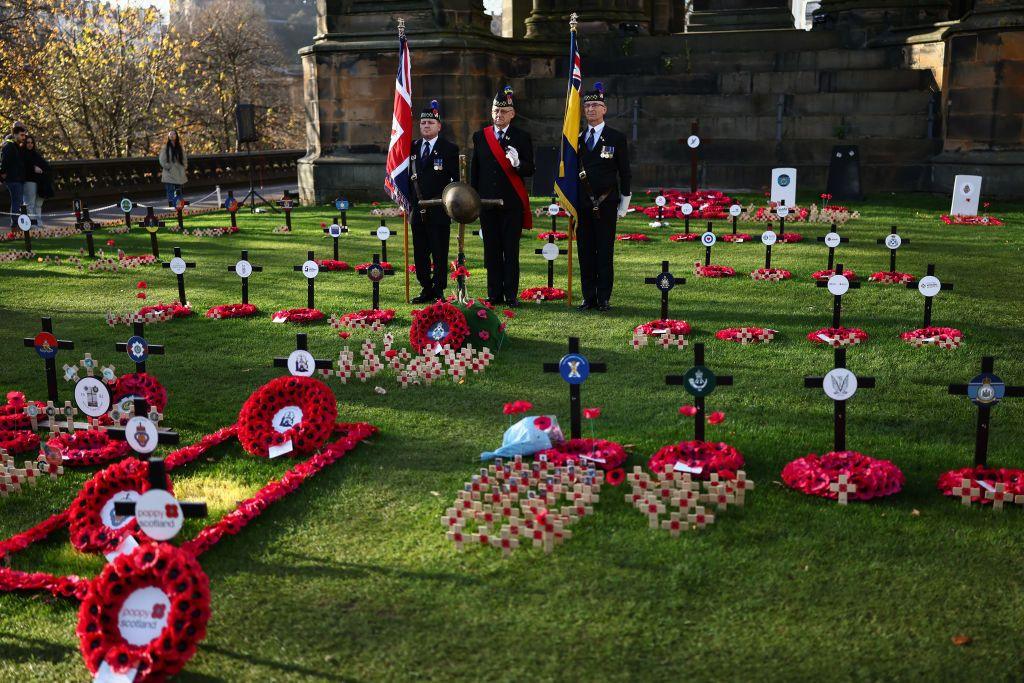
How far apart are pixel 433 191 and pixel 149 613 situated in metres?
7.64

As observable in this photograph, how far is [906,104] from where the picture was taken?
2212 centimetres

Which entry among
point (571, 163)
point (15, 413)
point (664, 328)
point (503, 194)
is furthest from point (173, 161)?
point (15, 413)

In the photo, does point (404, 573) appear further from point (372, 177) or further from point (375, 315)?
point (372, 177)

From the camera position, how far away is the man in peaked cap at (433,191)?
10945mm

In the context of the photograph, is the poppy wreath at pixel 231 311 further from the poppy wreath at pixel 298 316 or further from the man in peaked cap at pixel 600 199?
the man in peaked cap at pixel 600 199

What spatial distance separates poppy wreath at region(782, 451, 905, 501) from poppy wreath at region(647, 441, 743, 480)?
312mm

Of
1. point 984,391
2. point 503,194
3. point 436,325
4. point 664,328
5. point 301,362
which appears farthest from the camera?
point 503,194

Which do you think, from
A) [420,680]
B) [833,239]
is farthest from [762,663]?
[833,239]

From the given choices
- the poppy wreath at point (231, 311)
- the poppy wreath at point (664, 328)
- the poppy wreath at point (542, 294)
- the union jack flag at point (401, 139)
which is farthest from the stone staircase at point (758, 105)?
the poppy wreath at point (231, 311)

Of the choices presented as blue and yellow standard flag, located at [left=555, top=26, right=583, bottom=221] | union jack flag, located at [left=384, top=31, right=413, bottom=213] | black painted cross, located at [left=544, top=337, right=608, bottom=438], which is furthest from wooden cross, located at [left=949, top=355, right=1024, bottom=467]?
union jack flag, located at [left=384, top=31, right=413, bottom=213]

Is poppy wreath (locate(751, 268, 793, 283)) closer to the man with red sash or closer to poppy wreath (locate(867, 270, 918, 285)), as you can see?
poppy wreath (locate(867, 270, 918, 285))

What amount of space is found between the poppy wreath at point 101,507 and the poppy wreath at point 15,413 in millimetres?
2048

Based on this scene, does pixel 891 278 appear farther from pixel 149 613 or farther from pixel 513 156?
pixel 149 613

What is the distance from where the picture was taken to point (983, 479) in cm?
566
